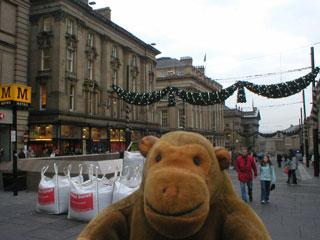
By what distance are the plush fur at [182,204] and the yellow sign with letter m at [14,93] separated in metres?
10.7

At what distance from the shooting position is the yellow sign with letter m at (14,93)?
11711mm

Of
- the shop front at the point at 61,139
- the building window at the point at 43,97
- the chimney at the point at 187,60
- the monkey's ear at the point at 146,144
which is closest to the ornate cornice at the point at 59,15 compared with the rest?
the building window at the point at 43,97

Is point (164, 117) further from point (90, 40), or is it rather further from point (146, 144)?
point (146, 144)

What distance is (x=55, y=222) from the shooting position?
7242 millimetres

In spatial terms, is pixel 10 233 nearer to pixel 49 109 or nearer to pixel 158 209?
pixel 158 209

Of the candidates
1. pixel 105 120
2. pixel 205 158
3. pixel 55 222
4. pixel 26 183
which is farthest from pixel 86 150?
pixel 205 158

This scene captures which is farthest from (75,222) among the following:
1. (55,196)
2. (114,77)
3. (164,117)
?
(164,117)

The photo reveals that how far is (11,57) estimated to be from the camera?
875 inches

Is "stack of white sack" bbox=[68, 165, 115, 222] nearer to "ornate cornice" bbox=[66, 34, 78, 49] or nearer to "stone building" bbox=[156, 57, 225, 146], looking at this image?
"ornate cornice" bbox=[66, 34, 78, 49]

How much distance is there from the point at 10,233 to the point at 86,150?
25452 millimetres

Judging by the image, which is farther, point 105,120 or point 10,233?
point 105,120

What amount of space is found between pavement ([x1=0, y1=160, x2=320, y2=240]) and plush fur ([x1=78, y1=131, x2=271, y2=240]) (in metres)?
4.00

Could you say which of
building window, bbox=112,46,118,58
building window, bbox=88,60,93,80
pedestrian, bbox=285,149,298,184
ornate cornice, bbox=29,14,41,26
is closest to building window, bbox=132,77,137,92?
building window, bbox=112,46,118,58

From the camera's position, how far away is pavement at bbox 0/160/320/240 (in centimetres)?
624
